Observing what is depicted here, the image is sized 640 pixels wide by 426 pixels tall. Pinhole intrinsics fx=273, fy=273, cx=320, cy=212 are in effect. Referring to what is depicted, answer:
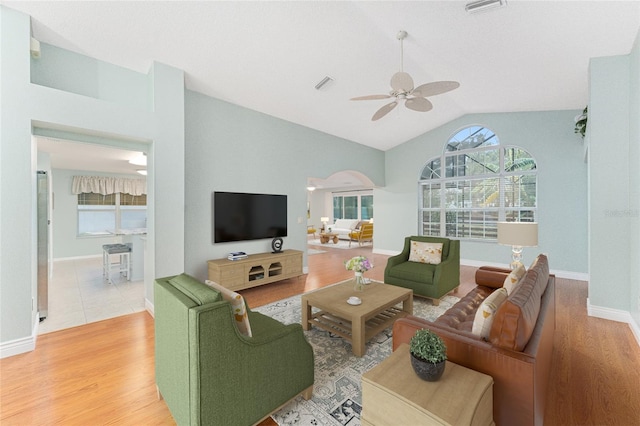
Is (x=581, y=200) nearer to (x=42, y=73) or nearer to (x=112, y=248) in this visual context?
(x=42, y=73)

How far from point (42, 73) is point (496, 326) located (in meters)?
4.61

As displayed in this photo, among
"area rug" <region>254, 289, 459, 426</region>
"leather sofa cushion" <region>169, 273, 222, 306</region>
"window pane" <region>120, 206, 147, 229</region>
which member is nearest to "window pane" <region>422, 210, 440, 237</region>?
"area rug" <region>254, 289, 459, 426</region>

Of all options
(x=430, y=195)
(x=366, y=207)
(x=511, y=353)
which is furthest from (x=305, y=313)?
(x=366, y=207)

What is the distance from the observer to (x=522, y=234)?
3090mm

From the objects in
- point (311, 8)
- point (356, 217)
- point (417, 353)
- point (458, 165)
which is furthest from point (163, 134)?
point (356, 217)

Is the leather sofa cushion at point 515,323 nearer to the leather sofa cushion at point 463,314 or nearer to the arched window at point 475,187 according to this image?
the leather sofa cushion at point 463,314

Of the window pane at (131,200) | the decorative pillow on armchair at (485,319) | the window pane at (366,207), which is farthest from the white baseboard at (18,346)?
the window pane at (366,207)

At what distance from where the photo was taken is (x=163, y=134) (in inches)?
135

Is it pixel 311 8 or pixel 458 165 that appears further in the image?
pixel 458 165

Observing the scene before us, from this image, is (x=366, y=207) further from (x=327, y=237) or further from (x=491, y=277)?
(x=491, y=277)

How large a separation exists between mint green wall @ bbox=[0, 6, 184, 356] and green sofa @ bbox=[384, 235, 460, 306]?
10.5ft

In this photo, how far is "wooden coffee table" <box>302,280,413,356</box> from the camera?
8.05 feet

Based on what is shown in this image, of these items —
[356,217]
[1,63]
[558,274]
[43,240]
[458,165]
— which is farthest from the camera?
[356,217]

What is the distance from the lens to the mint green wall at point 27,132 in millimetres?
2473
